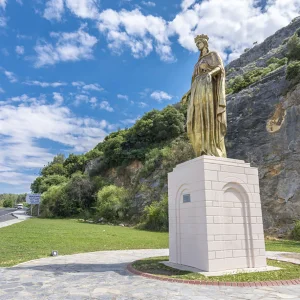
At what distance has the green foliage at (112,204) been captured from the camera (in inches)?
997

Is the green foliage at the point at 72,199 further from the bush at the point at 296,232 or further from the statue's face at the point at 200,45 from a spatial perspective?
the statue's face at the point at 200,45

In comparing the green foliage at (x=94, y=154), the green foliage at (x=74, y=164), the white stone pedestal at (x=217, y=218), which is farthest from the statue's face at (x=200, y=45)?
the green foliage at (x=74, y=164)

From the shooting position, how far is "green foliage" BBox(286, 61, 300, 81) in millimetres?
20584

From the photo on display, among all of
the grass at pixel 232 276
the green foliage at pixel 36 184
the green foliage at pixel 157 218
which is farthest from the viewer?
the green foliage at pixel 36 184

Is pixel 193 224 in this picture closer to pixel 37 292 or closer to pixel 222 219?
pixel 222 219

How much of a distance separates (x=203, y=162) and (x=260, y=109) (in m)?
17.7

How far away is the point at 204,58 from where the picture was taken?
8.13 metres

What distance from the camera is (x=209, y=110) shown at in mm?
7695

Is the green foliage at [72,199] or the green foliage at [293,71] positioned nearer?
the green foliage at [293,71]

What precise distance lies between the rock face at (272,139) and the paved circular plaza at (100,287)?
13.3m

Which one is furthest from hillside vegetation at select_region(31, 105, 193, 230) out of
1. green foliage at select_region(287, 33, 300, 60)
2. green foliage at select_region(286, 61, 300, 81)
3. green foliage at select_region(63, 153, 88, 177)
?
green foliage at select_region(287, 33, 300, 60)

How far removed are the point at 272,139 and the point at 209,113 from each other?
46.5 ft

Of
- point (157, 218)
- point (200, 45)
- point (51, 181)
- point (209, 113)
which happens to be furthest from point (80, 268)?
point (51, 181)

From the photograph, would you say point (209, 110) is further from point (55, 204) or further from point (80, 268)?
point (55, 204)
